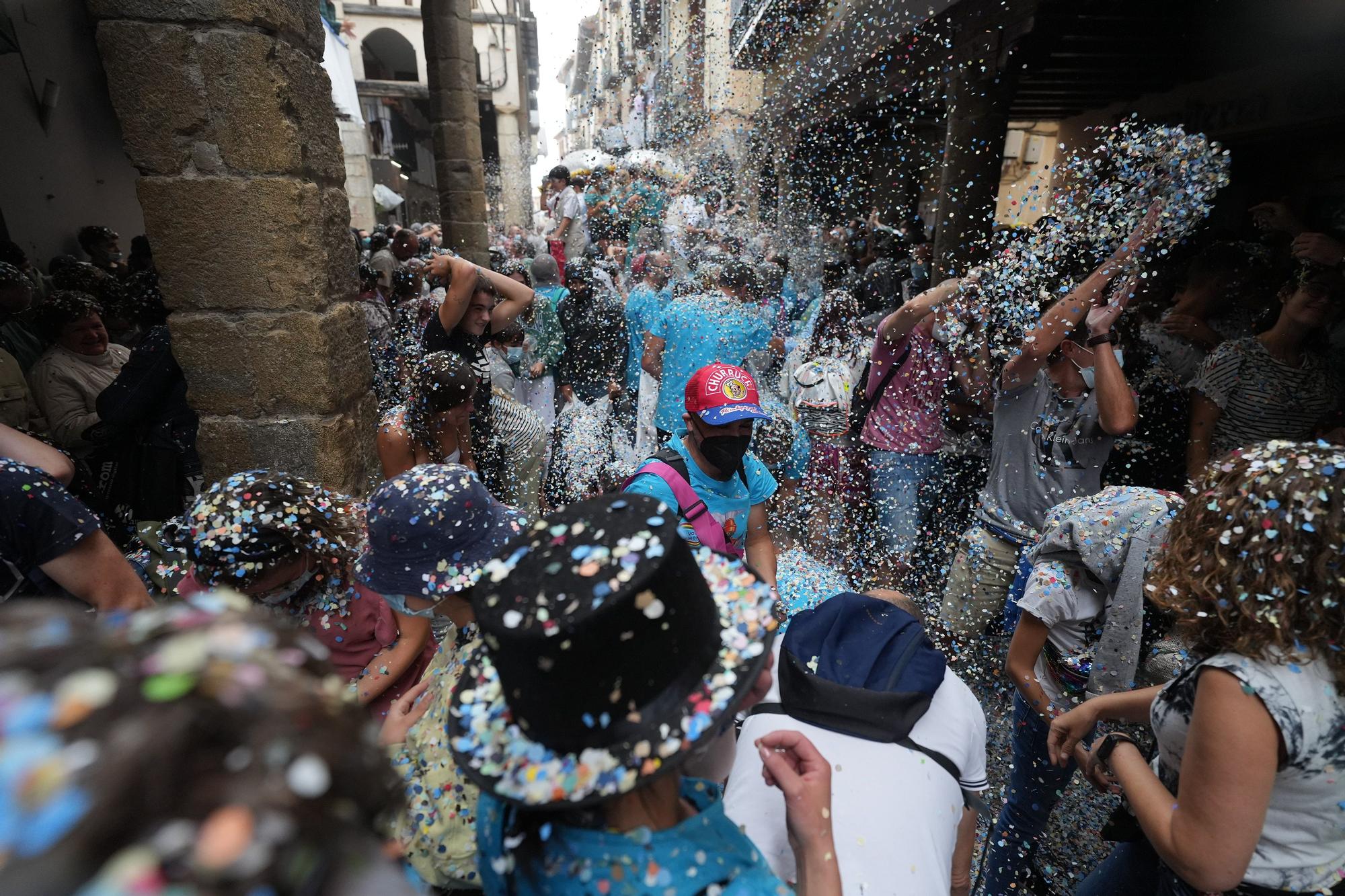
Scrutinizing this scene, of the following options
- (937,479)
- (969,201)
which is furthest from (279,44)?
(969,201)

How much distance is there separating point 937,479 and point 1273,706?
2.69 metres

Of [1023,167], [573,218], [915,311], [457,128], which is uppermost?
[457,128]

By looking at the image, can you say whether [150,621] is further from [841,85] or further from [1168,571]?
[841,85]

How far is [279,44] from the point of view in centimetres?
243

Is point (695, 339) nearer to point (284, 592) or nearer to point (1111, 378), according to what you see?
point (1111, 378)

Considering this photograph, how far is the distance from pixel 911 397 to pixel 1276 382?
153 cm

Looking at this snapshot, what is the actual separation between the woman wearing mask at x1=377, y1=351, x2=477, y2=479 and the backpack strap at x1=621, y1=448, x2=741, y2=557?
3.14 feet

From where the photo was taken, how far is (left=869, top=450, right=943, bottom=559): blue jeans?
3.74 meters

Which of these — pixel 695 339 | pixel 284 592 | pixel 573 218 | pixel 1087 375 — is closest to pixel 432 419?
pixel 284 592

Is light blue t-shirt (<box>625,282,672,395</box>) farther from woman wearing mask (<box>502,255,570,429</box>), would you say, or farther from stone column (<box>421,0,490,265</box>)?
stone column (<box>421,0,490,265</box>)

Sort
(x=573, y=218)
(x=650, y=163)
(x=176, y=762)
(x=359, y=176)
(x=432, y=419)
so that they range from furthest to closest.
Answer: (x=359, y=176), (x=650, y=163), (x=573, y=218), (x=432, y=419), (x=176, y=762)

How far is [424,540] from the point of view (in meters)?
1.76

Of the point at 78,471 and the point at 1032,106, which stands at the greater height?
the point at 1032,106

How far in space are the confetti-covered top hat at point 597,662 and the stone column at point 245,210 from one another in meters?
2.06
